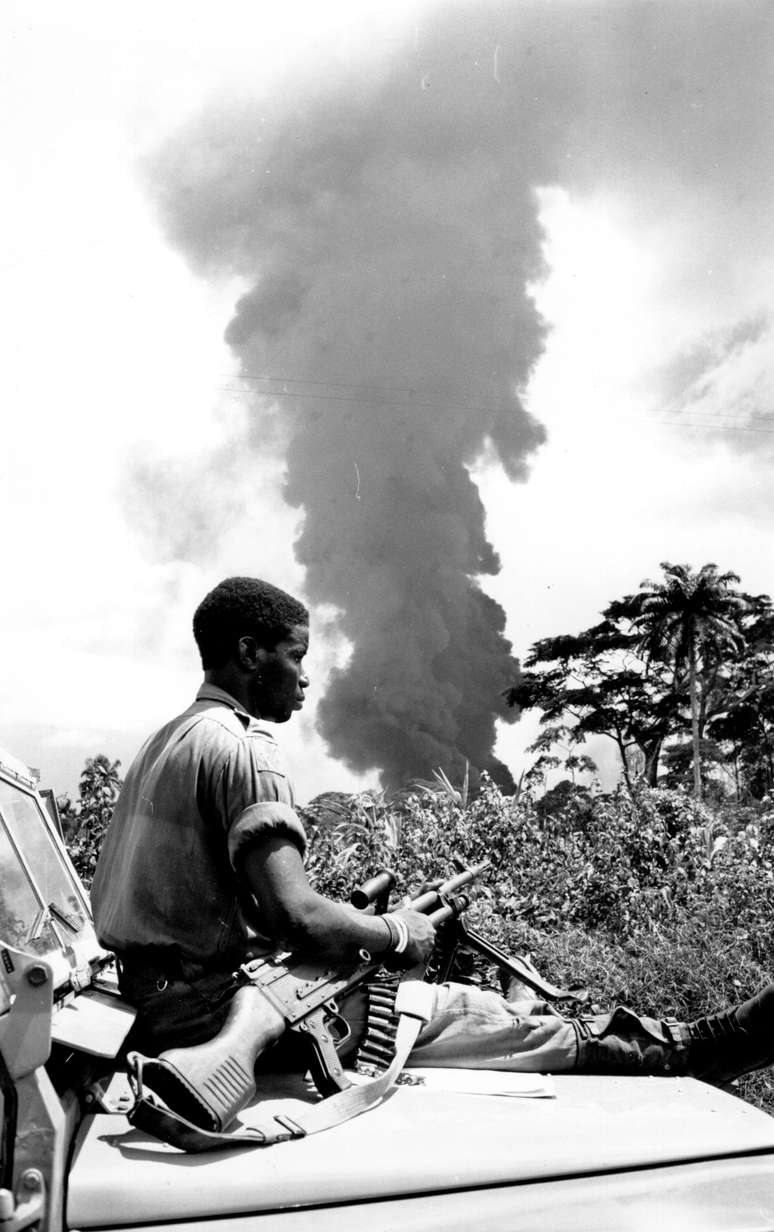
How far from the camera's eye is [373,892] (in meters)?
2.94

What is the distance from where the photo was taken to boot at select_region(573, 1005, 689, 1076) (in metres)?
3.04

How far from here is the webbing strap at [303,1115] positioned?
7.37ft

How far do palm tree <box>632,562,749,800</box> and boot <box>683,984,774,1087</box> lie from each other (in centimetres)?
5453

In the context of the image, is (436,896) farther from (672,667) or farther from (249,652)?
(672,667)

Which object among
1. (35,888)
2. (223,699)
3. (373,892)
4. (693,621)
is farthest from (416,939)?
(693,621)

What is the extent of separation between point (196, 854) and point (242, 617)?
0.64 metres

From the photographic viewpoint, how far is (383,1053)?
283cm

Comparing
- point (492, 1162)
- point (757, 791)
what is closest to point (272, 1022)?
point (492, 1162)

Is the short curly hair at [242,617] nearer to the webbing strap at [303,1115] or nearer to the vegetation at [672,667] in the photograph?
the webbing strap at [303,1115]

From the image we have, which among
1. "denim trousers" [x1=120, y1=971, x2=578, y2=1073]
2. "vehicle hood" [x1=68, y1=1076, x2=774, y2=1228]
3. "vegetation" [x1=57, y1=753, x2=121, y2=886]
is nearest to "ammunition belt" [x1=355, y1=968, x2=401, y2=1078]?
"denim trousers" [x1=120, y1=971, x2=578, y2=1073]

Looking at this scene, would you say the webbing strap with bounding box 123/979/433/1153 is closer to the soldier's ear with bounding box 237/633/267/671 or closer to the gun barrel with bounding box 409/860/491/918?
the gun barrel with bounding box 409/860/491/918

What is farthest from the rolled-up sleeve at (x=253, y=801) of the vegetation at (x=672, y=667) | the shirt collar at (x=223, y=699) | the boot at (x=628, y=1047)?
the vegetation at (x=672, y=667)

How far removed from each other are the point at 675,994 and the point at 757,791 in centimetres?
4656

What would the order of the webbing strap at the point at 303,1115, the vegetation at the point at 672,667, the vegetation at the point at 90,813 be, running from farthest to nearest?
the vegetation at the point at 672,667, the vegetation at the point at 90,813, the webbing strap at the point at 303,1115
